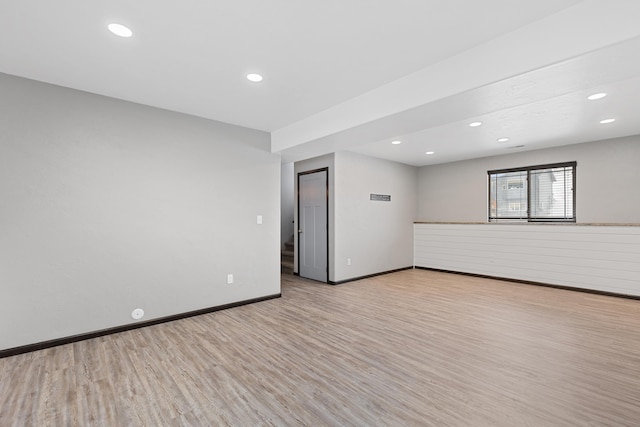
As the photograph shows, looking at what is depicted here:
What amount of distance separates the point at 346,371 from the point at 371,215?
Result: 13.0ft

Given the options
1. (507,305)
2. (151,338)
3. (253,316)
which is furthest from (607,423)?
(151,338)

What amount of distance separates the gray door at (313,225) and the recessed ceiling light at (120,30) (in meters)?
3.77

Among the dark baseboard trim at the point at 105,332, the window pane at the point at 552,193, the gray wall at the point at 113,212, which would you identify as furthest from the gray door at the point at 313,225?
the window pane at the point at 552,193

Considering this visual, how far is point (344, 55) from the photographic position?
2375mm

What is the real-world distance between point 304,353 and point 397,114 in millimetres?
2408

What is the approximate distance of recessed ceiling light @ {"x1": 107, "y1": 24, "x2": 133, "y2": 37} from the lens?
6.57 ft

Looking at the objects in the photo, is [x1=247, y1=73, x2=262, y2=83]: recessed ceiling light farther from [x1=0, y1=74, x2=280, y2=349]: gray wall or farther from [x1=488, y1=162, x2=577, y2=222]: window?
[x1=488, y1=162, x2=577, y2=222]: window

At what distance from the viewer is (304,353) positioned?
8.74ft

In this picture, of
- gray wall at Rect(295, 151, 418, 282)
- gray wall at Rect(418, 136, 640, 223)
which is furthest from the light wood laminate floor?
gray wall at Rect(418, 136, 640, 223)

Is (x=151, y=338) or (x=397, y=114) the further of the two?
(x=151, y=338)

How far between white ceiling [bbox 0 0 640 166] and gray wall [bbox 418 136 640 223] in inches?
69.6

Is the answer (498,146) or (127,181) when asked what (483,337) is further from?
(127,181)

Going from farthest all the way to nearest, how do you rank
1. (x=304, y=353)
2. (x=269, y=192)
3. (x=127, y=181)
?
(x=269, y=192), (x=127, y=181), (x=304, y=353)

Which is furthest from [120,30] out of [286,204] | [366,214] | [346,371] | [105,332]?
[286,204]
